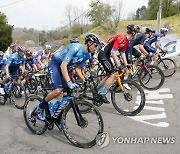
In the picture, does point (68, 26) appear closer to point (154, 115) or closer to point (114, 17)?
point (114, 17)

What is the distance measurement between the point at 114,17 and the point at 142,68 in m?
48.9

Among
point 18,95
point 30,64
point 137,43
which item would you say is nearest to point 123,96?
point 18,95

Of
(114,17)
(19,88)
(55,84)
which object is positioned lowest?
(19,88)

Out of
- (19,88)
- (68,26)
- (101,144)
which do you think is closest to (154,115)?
(101,144)

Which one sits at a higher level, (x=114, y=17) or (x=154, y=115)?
(x=114, y=17)

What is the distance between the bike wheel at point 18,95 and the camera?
7.23m

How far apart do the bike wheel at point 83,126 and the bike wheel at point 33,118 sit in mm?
630

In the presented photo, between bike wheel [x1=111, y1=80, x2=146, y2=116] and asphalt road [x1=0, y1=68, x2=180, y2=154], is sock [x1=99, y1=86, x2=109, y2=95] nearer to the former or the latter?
bike wheel [x1=111, y1=80, x2=146, y2=116]

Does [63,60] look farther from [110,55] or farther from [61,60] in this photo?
[110,55]

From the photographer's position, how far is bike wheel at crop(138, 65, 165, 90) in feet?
25.7

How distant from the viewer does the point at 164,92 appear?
784cm

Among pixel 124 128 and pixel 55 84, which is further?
pixel 124 128

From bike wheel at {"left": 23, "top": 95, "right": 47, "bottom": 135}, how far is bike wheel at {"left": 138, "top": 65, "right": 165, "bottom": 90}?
3.93 metres

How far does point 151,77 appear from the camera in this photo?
7922 millimetres
